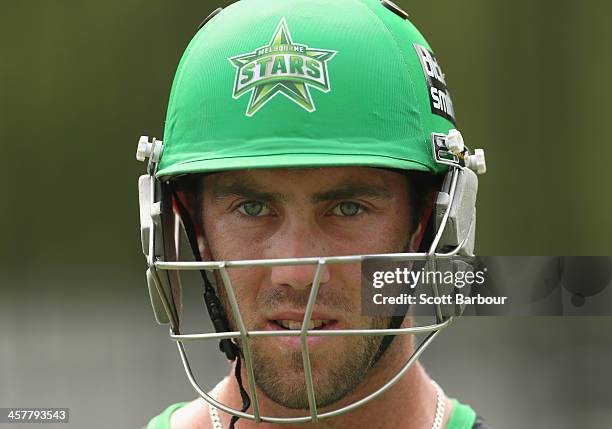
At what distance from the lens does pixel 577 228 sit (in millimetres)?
5258

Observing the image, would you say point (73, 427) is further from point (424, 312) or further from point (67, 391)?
point (424, 312)

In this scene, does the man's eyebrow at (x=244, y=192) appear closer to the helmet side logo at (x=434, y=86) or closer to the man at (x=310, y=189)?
the man at (x=310, y=189)

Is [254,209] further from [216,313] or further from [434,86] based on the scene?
[434,86]

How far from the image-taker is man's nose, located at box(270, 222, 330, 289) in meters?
2.31

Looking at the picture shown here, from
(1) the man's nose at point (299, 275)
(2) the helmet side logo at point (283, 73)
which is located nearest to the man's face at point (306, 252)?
(1) the man's nose at point (299, 275)

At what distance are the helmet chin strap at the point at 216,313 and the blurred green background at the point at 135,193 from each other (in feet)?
8.03

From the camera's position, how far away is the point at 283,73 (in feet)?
7.77

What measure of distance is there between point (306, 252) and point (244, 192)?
0.21 m

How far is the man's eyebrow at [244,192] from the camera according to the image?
94.3 inches

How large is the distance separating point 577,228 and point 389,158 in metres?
3.09

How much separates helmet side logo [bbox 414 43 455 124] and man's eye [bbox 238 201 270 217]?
44 cm

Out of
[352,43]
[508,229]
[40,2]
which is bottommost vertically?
[508,229]

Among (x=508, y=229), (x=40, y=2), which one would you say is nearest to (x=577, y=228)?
(x=508, y=229)

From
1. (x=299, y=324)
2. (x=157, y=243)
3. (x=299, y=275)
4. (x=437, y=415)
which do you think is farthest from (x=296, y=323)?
(x=437, y=415)
